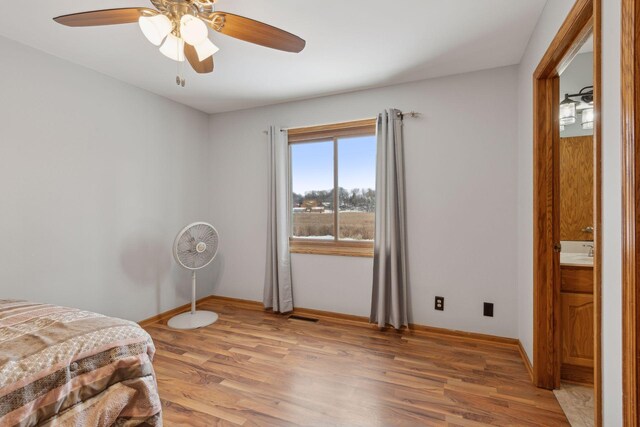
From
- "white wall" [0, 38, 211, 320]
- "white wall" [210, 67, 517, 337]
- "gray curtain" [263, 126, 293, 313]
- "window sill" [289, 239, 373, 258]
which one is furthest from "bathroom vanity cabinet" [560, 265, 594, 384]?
"white wall" [0, 38, 211, 320]

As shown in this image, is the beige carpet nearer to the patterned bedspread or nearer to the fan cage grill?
the patterned bedspread

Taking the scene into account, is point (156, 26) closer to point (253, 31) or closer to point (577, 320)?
point (253, 31)

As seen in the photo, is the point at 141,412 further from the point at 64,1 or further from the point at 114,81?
the point at 114,81

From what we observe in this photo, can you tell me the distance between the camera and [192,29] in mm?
1407

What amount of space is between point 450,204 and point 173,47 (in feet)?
7.80

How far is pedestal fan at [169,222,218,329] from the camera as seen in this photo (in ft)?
9.78

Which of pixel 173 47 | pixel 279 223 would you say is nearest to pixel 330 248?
pixel 279 223

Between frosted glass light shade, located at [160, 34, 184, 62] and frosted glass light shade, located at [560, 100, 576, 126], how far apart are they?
8.78ft

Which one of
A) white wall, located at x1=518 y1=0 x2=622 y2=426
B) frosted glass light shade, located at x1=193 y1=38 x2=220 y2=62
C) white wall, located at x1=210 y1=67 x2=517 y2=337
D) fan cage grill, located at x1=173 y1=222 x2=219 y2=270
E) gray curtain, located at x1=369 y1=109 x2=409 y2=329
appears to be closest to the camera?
white wall, located at x1=518 y1=0 x2=622 y2=426

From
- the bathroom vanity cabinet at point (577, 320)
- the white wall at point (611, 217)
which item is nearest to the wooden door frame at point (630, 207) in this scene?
the white wall at point (611, 217)

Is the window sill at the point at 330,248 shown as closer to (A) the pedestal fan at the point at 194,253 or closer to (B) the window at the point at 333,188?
(B) the window at the point at 333,188

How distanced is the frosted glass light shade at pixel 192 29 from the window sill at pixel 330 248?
2280 millimetres

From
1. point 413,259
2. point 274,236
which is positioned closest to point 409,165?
point 413,259

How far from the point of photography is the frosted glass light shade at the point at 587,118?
228cm
